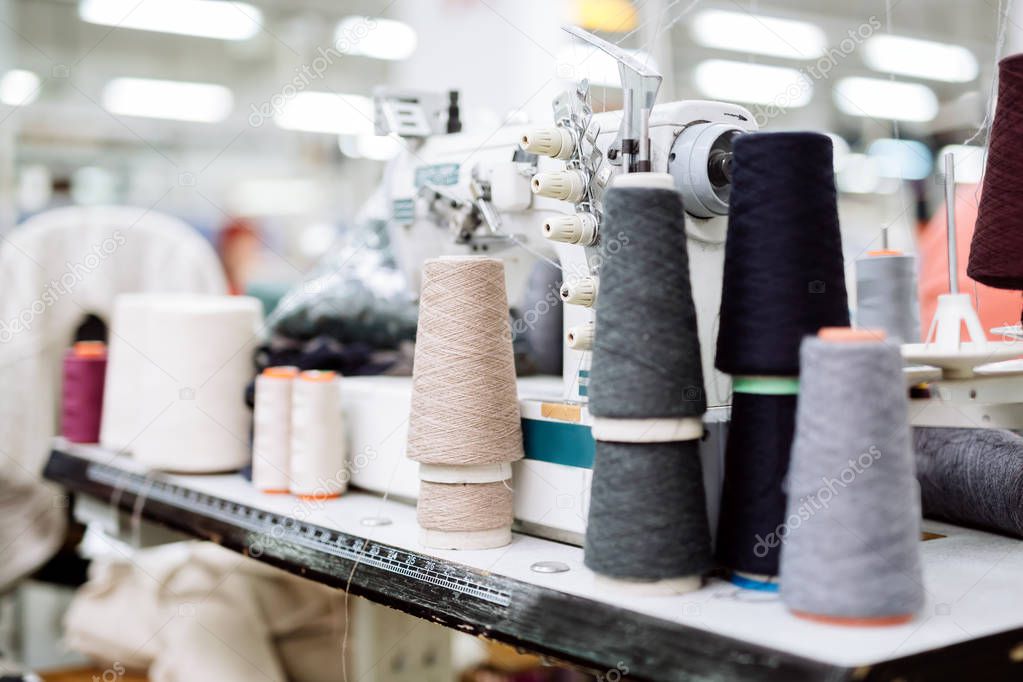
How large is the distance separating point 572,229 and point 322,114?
19.8 ft

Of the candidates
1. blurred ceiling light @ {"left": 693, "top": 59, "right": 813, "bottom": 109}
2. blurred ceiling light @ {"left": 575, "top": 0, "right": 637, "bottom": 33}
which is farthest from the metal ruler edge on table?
blurred ceiling light @ {"left": 693, "top": 59, "right": 813, "bottom": 109}

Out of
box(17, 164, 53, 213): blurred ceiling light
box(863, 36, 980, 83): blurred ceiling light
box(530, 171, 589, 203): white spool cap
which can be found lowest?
box(530, 171, 589, 203): white spool cap

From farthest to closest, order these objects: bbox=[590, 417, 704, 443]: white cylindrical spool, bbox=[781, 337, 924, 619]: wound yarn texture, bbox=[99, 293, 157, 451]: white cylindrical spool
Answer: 1. bbox=[99, 293, 157, 451]: white cylindrical spool
2. bbox=[590, 417, 704, 443]: white cylindrical spool
3. bbox=[781, 337, 924, 619]: wound yarn texture

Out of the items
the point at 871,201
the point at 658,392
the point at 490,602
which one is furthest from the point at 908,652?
the point at 871,201

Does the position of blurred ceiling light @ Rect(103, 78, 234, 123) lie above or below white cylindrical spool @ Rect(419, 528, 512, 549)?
above

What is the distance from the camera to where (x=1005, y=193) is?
1001 mm

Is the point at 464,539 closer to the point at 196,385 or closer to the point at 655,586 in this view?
the point at 655,586

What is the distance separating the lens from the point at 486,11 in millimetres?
3686

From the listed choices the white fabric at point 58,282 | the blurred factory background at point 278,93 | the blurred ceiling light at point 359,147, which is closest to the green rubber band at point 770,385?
the white fabric at point 58,282

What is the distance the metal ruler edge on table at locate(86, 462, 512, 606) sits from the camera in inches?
41.1

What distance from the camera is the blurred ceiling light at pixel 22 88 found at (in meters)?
5.29

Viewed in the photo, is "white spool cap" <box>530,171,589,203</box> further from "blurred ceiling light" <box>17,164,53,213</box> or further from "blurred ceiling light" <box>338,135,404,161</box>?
"blurred ceiling light" <box>338,135,404,161</box>

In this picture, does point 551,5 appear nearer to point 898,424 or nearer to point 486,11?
point 486,11

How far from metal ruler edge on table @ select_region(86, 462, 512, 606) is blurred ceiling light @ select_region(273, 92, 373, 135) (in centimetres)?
508
